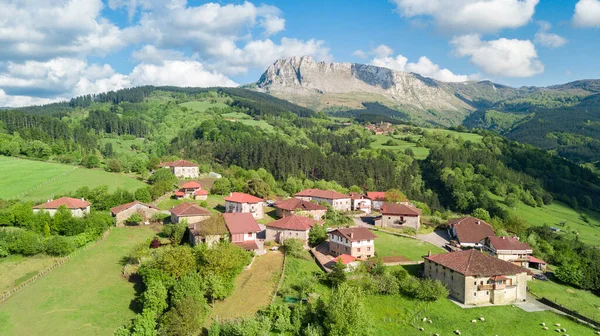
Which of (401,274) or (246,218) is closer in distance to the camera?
(401,274)

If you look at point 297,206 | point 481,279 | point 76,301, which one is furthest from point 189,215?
point 481,279

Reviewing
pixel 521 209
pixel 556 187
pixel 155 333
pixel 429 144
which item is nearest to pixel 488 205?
pixel 521 209

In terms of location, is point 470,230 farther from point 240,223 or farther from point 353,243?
point 240,223

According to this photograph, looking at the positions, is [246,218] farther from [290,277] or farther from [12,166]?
[12,166]

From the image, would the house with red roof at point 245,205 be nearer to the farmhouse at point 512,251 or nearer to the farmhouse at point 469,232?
the farmhouse at point 469,232

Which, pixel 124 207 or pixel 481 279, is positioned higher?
pixel 124 207

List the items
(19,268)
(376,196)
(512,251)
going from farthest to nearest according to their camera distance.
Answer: (376,196), (512,251), (19,268)

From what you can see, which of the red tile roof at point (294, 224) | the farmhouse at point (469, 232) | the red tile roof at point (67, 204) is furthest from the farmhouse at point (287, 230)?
the red tile roof at point (67, 204)
